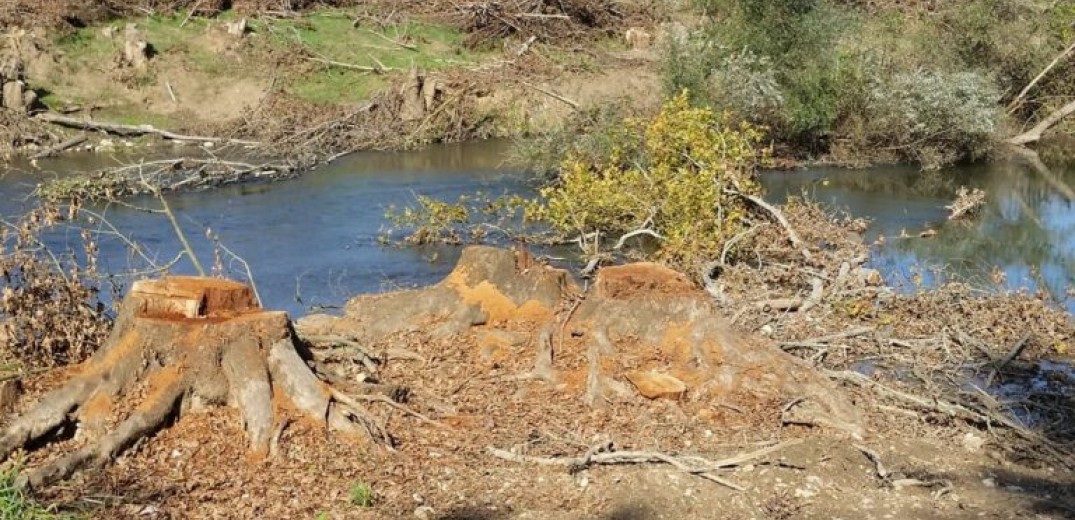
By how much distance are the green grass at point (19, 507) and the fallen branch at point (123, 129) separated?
17978mm

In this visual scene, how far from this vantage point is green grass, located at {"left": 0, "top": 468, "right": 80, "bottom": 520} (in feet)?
21.0

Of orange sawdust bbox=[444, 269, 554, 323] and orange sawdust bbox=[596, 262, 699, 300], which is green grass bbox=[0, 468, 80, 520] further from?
orange sawdust bbox=[596, 262, 699, 300]

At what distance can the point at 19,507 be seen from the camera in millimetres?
6465

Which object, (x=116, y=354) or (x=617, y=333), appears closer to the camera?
(x=116, y=354)

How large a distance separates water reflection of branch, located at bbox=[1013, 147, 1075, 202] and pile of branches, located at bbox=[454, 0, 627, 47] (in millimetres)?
10494

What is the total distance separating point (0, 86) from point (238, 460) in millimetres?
19163

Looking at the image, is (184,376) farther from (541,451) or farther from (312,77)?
(312,77)

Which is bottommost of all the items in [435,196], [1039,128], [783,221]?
[1039,128]

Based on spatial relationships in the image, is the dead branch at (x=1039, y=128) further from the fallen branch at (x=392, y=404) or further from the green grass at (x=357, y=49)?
the fallen branch at (x=392, y=404)

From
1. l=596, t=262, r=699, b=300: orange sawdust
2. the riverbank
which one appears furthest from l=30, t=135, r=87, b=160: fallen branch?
l=596, t=262, r=699, b=300: orange sawdust

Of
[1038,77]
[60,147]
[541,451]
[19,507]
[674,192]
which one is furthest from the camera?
[1038,77]

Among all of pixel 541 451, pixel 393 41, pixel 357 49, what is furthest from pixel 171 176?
pixel 541 451

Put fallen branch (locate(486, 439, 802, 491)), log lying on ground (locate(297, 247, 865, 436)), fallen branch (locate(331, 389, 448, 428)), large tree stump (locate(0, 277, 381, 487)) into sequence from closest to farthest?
large tree stump (locate(0, 277, 381, 487))
fallen branch (locate(486, 439, 802, 491))
fallen branch (locate(331, 389, 448, 428))
log lying on ground (locate(297, 247, 865, 436))

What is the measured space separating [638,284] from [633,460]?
6.35 feet
